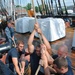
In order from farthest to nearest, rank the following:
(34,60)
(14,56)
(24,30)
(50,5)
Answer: (50,5)
(24,30)
(14,56)
(34,60)

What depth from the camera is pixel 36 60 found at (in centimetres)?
354

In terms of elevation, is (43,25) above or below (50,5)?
below

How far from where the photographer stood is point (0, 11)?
29125 millimetres

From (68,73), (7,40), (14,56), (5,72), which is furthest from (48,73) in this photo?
(7,40)

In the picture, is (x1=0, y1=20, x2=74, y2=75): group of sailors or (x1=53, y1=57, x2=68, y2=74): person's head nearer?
(x1=53, y1=57, x2=68, y2=74): person's head

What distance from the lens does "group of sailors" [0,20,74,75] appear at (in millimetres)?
2779

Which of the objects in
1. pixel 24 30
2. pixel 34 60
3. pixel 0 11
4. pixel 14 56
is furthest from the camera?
pixel 0 11

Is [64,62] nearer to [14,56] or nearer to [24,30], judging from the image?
[14,56]

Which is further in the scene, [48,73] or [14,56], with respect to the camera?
[14,56]

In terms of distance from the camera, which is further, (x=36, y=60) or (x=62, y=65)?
(x=36, y=60)

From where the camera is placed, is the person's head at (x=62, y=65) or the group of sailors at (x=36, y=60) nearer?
the person's head at (x=62, y=65)

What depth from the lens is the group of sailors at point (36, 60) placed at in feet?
9.12

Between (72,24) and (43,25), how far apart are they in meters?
6.11

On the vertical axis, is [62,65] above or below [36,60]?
above
